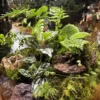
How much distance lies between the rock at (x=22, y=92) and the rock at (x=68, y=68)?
11.0 inches

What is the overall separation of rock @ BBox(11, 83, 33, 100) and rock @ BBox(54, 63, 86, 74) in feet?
0.91

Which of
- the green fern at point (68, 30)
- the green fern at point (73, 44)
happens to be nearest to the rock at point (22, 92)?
the green fern at point (73, 44)

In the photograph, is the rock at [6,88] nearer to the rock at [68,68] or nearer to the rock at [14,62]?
the rock at [14,62]

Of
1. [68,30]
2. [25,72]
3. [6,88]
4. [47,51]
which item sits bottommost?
[6,88]

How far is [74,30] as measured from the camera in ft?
6.51

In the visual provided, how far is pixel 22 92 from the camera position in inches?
64.1

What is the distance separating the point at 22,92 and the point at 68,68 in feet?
1.33

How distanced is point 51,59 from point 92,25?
1.55 metres

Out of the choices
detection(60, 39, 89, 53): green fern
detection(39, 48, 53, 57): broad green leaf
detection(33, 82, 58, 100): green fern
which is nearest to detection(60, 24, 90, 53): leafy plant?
detection(60, 39, 89, 53): green fern

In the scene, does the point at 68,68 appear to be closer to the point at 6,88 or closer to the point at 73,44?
the point at 73,44

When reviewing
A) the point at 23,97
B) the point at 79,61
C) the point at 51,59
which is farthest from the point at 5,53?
the point at 79,61

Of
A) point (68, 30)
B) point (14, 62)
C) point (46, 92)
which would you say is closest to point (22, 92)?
point (46, 92)

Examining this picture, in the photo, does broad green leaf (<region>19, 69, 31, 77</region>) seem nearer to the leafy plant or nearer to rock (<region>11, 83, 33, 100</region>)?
rock (<region>11, 83, 33, 100</region>)

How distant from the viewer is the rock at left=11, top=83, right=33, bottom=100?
5.29 feet
